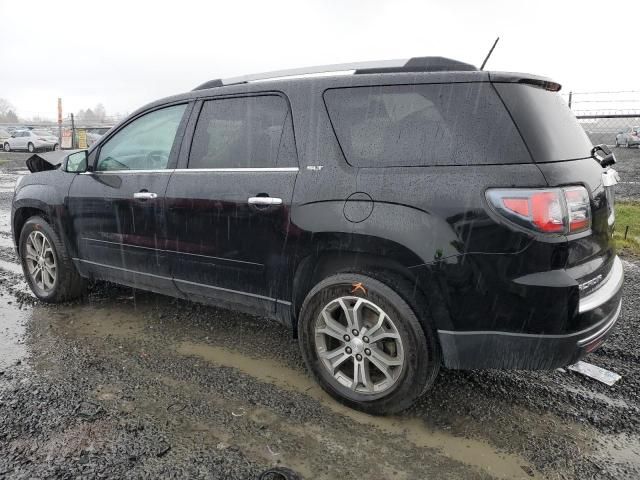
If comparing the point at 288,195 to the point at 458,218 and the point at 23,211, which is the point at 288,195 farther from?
the point at 23,211

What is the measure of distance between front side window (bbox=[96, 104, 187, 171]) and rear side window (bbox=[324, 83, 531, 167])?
53.3 inches

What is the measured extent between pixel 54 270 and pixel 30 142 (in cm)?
3029

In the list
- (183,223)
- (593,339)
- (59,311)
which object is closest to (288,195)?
(183,223)

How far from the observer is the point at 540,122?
2.38 meters

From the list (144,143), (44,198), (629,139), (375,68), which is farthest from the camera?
(629,139)

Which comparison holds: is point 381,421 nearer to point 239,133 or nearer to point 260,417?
point 260,417

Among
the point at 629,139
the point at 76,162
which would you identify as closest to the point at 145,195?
the point at 76,162

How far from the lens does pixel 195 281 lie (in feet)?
11.2

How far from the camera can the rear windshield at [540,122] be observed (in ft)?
7.59

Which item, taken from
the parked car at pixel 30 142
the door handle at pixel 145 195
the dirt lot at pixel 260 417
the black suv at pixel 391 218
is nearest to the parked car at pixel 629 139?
the dirt lot at pixel 260 417

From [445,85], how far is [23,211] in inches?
159

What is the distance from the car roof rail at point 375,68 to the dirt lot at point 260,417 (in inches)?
73.7

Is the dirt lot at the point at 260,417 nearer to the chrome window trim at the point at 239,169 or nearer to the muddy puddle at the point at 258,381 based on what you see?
the muddy puddle at the point at 258,381

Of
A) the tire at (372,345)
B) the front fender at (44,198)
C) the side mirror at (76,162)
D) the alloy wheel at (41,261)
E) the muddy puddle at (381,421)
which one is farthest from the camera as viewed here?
the alloy wheel at (41,261)
